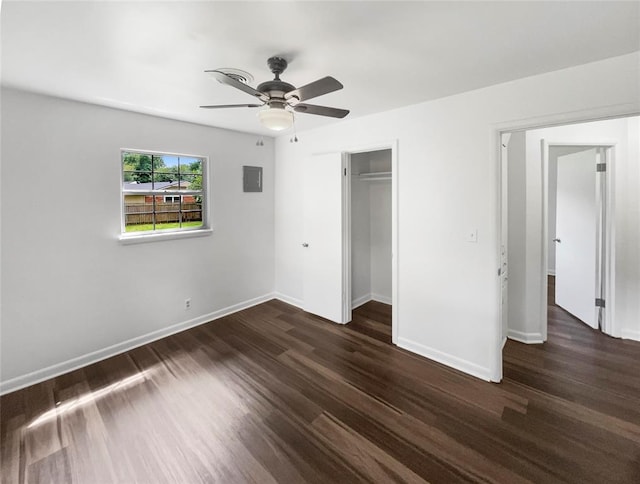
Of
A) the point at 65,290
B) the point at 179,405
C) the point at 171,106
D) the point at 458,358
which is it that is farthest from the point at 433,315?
the point at 65,290

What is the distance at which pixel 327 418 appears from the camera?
2051mm

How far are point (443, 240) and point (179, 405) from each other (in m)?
2.68

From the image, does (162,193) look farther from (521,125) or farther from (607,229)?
(607,229)

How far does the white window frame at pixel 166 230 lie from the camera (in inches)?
117

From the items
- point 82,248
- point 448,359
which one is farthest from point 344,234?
point 82,248

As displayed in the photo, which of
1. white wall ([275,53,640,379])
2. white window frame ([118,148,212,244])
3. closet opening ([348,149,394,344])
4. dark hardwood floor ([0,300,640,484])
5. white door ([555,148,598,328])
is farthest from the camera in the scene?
closet opening ([348,149,394,344])

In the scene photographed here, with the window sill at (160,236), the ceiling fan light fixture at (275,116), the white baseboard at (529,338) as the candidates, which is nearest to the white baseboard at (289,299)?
the window sill at (160,236)

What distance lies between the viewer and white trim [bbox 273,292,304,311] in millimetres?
4202

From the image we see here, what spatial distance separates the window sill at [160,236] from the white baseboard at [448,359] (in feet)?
8.89

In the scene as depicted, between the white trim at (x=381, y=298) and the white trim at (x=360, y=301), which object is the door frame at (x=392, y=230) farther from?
the white trim at (x=381, y=298)

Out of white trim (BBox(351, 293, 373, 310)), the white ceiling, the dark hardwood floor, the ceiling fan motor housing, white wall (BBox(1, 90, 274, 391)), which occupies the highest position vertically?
the white ceiling

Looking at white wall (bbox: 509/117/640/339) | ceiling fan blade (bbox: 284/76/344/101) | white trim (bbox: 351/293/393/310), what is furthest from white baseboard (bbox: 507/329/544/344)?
ceiling fan blade (bbox: 284/76/344/101)

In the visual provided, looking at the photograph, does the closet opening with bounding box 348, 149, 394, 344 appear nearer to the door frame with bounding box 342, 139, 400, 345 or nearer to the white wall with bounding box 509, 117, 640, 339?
the door frame with bounding box 342, 139, 400, 345

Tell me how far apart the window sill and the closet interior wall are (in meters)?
2.07
